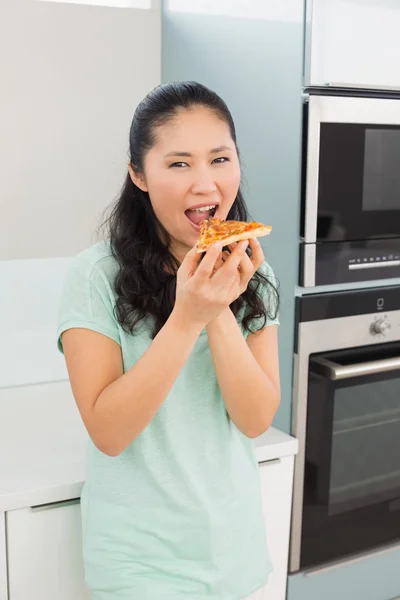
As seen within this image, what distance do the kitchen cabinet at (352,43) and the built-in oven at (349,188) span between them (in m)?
0.04

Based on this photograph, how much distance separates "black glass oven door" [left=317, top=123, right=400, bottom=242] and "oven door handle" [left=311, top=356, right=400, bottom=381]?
0.27 meters

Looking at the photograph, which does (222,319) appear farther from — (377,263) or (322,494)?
(322,494)

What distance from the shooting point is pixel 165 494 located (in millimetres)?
1187

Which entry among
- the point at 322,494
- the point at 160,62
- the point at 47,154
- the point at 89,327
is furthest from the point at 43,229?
the point at 322,494

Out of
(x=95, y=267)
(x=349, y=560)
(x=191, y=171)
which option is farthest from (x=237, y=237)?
(x=349, y=560)

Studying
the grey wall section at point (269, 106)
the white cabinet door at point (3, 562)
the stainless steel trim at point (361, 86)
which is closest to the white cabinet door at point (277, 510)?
the grey wall section at point (269, 106)

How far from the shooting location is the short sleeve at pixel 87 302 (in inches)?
44.5

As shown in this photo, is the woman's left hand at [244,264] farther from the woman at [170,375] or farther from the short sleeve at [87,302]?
the short sleeve at [87,302]

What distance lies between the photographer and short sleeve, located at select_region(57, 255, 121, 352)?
1131 millimetres

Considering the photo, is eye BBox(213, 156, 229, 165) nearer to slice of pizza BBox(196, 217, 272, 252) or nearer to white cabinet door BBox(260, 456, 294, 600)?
slice of pizza BBox(196, 217, 272, 252)

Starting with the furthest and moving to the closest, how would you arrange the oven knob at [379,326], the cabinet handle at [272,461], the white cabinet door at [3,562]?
the oven knob at [379,326], the cabinet handle at [272,461], the white cabinet door at [3,562]

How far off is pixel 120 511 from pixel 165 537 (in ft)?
0.28

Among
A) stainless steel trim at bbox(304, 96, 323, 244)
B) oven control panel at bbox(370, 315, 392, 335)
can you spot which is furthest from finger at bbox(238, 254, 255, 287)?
oven control panel at bbox(370, 315, 392, 335)

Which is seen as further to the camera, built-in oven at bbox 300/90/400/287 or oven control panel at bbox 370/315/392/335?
oven control panel at bbox 370/315/392/335
